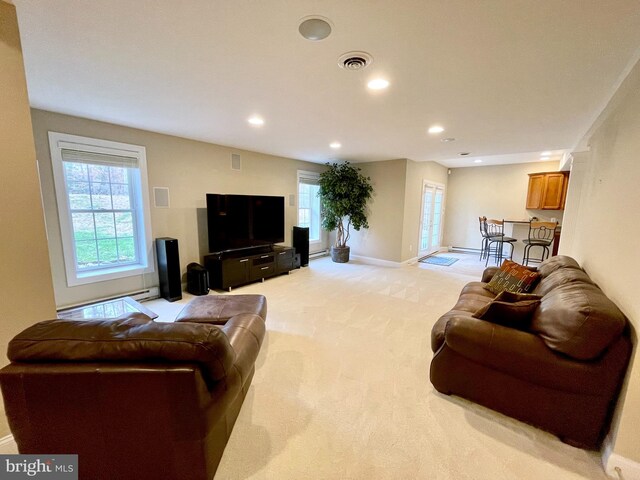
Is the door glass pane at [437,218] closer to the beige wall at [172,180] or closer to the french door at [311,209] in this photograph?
the french door at [311,209]

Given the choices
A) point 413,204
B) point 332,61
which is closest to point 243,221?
point 332,61

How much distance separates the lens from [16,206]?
1408 millimetres

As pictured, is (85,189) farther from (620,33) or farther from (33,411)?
(620,33)

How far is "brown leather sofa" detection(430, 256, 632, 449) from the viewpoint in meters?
1.40

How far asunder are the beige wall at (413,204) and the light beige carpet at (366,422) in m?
3.00

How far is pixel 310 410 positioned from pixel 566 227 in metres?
4.74

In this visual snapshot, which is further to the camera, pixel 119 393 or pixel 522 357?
pixel 522 357

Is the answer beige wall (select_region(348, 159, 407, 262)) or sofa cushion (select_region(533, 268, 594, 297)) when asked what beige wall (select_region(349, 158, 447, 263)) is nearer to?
beige wall (select_region(348, 159, 407, 262))

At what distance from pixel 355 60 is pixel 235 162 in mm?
3325

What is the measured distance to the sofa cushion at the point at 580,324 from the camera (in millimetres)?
1363

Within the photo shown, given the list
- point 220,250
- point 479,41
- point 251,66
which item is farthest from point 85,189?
point 479,41

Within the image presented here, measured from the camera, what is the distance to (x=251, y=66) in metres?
1.85

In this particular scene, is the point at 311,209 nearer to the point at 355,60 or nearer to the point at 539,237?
the point at 355,60

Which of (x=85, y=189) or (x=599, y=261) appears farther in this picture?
(x=85, y=189)
